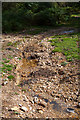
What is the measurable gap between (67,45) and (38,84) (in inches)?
187

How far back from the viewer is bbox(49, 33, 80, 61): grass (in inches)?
386

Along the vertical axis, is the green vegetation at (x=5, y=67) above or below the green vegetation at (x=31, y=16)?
below

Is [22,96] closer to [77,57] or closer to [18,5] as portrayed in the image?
[77,57]

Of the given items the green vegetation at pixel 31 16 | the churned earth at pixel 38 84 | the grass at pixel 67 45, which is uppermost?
the green vegetation at pixel 31 16

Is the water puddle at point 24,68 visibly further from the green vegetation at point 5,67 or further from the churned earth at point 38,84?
the green vegetation at point 5,67

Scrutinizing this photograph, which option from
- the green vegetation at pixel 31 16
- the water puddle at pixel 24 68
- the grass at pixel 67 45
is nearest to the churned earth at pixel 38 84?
the water puddle at pixel 24 68

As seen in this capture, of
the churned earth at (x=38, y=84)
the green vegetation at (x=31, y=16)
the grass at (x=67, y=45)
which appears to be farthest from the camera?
the green vegetation at (x=31, y=16)

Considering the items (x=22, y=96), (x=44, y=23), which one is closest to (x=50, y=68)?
(x=22, y=96)

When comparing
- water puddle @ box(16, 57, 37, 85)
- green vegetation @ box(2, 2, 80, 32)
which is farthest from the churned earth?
green vegetation @ box(2, 2, 80, 32)

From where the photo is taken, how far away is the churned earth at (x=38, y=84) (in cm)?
573

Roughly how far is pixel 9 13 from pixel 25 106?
13455 mm

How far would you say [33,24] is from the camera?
18375 millimetres

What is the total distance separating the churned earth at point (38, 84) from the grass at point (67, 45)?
35 cm

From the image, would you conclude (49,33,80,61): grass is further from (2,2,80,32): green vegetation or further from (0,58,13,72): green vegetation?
(2,2,80,32): green vegetation
